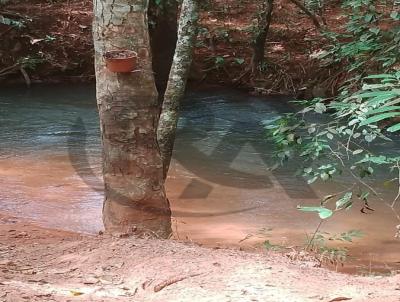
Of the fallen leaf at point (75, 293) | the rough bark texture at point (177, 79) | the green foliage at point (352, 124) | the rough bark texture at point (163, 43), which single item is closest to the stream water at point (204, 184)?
the green foliage at point (352, 124)

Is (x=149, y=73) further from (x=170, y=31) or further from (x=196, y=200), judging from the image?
(x=170, y=31)

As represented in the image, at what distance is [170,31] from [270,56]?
6.80ft

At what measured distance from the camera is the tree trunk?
10.2m

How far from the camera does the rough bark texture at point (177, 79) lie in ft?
15.4

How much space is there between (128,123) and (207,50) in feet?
26.4

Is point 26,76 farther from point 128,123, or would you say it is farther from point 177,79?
point 128,123

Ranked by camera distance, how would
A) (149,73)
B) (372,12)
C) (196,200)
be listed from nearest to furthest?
1. (149,73)
2. (372,12)
3. (196,200)

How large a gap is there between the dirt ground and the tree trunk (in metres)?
7.37

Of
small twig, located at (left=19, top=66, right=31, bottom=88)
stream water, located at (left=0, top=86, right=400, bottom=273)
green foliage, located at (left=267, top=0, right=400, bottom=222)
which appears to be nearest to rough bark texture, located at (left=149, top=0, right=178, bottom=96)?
stream water, located at (left=0, top=86, right=400, bottom=273)

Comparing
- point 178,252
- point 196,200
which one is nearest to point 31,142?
point 196,200

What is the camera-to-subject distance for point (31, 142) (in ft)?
24.9

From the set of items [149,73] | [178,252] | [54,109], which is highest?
[149,73]

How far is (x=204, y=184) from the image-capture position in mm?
6172

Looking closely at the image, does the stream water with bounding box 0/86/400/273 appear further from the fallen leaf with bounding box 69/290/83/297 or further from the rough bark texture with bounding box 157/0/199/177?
the fallen leaf with bounding box 69/290/83/297
